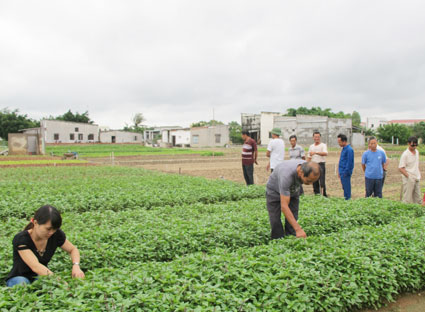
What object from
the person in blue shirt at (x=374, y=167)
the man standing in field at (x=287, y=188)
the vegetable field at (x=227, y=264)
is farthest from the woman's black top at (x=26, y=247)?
the person in blue shirt at (x=374, y=167)

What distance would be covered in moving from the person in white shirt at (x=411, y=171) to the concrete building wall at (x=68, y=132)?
169 ft

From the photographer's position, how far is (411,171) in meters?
7.93

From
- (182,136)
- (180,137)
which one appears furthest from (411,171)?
(180,137)

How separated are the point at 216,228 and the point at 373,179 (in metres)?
5.11

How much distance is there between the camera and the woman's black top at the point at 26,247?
3312 millimetres

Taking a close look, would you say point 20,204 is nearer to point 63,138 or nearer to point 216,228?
point 216,228

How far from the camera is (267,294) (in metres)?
3.25

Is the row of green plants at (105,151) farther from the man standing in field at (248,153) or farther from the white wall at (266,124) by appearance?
the man standing in field at (248,153)

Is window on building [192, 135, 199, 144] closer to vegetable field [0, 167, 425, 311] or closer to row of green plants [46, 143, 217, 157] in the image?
row of green plants [46, 143, 217, 157]

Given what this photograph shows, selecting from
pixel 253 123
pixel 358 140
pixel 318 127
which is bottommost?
pixel 358 140

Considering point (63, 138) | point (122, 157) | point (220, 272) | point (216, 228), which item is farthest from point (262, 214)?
point (63, 138)

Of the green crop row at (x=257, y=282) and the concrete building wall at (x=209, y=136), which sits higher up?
the concrete building wall at (x=209, y=136)

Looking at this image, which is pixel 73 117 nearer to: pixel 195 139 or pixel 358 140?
pixel 195 139

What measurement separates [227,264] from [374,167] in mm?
6091
